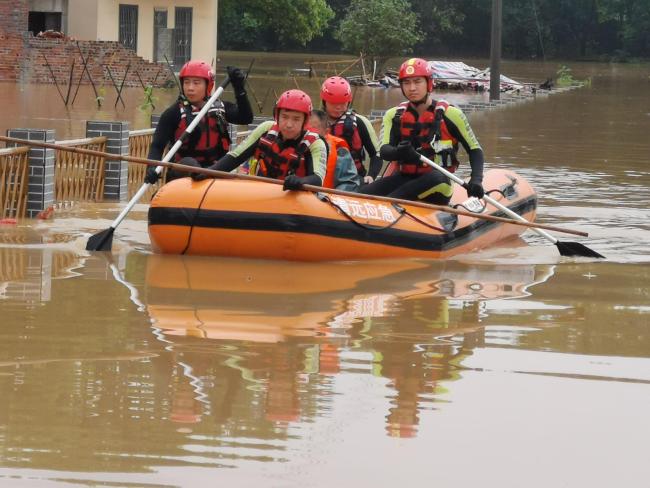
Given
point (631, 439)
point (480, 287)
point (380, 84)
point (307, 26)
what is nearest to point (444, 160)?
point (480, 287)

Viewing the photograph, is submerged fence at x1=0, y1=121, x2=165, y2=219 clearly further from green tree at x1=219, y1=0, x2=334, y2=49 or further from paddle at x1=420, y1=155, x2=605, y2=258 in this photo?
green tree at x1=219, y1=0, x2=334, y2=49

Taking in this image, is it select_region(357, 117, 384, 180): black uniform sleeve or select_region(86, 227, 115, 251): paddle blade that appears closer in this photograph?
select_region(86, 227, 115, 251): paddle blade

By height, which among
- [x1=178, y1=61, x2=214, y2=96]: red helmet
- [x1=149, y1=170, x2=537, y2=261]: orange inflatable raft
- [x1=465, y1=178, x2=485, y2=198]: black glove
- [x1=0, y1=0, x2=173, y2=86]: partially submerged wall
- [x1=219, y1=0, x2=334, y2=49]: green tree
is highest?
[x1=219, y1=0, x2=334, y2=49]: green tree

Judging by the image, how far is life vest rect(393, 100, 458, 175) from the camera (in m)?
11.9

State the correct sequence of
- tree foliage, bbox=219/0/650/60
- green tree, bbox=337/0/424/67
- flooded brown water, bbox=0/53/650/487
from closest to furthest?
1. flooded brown water, bbox=0/53/650/487
2. green tree, bbox=337/0/424/67
3. tree foliage, bbox=219/0/650/60

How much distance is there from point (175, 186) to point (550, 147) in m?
15.0

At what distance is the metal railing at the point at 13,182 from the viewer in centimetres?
1281

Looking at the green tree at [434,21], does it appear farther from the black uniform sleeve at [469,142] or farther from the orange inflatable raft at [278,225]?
the orange inflatable raft at [278,225]

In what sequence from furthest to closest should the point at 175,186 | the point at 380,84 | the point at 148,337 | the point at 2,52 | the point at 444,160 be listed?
the point at 380,84, the point at 2,52, the point at 444,160, the point at 175,186, the point at 148,337

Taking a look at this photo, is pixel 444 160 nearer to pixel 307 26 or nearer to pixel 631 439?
pixel 631 439

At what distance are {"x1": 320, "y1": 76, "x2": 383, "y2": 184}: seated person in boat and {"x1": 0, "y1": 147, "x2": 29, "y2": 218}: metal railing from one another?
9.07 ft

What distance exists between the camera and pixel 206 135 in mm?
12047

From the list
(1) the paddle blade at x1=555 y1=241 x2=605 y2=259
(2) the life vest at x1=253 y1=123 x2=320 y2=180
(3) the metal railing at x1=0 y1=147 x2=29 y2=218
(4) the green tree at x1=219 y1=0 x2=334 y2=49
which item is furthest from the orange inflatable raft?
(4) the green tree at x1=219 y1=0 x2=334 y2=49

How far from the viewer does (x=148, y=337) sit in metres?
8.16
